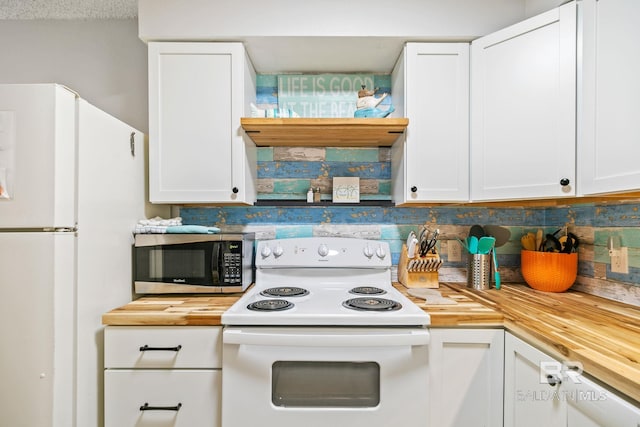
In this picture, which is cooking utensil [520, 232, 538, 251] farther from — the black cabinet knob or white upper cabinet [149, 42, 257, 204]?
white upper cabinet [149, 42, 257, 204]

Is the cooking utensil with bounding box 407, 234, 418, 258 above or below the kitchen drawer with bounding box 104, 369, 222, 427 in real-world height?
above

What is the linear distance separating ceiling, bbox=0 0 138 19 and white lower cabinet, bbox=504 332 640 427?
2.58m

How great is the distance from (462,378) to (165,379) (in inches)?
46.8

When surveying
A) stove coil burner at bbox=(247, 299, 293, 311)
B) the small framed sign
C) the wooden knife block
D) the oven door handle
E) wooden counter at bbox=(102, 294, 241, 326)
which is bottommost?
the oven door handle

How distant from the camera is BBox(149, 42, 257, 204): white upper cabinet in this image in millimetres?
1665

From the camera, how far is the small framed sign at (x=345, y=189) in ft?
6.45

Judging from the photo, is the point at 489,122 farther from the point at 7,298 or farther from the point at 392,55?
the point at 7,298

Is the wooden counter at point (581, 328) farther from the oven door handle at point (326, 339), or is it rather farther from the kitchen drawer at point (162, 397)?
the kitchen drawer at point (162, 397)

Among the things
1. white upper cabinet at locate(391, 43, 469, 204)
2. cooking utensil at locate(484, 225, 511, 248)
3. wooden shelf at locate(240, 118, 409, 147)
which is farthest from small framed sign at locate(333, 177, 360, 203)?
cooking utensil at locate(484, 225, 511, 248)

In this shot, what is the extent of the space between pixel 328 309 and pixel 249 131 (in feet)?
3.24

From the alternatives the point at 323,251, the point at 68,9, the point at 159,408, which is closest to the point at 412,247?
the point at 323,251

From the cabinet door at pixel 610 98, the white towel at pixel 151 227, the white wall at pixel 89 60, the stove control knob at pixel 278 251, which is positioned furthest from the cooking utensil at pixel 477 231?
the white wall at pixel 89 60

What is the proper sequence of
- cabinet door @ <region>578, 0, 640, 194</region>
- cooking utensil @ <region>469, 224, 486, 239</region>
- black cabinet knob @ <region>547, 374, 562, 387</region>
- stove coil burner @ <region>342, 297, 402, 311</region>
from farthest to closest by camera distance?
cooking utensil @ <region>469, 224, 486, 239</region>, stove coil burner @ <region>342, 297, 402, 311</region>, cabinet door @ <region>578, 0, 640, 194</region>, black cabinet knob @ <region>547, 374, 562, 387</region>

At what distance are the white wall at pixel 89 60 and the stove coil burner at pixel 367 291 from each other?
1.59 meters
